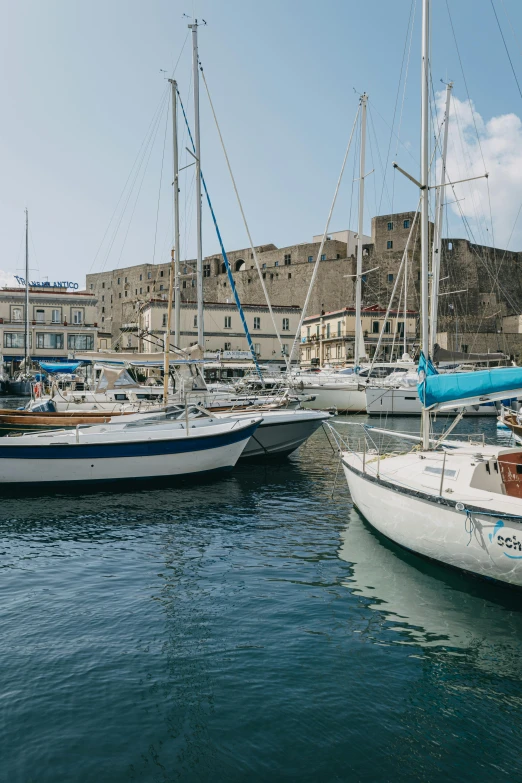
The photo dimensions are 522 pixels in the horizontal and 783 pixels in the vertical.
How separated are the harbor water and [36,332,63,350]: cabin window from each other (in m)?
54.1

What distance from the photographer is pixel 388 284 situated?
81.8 meters

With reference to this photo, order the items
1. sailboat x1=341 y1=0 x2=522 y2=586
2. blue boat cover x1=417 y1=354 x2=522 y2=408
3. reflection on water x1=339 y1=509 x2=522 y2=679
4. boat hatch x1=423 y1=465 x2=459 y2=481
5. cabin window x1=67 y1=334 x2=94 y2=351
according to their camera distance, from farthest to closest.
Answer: cabin window x1=67 y1=334 x2=94 y2=351 < blue boat cover x1=417 y1=354 x2=522 y2=408 < boat hatch x1=423 y1=465 x2=459 y2=481 < sailboat x1=341 y1=0 x2=522 y2=586 < reflection on water x1=339 y1=509 x2=522 y2=679

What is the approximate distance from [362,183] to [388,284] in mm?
47106

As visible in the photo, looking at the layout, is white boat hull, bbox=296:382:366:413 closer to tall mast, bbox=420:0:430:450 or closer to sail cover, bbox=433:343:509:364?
sail cover, bbox=433:343:509:364

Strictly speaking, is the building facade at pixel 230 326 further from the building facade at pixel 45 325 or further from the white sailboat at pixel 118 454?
the white sailboat at pixel 118 454

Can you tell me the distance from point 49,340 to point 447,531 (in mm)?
59629

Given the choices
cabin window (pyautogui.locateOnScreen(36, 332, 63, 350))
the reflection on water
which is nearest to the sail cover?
the reflection on water

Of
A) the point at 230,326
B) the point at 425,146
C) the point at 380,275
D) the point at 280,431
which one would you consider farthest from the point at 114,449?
the point at 380,275

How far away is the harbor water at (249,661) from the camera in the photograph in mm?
5184

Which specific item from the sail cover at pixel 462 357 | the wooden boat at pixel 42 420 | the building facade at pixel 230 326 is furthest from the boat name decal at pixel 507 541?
the building facade at pixel 230 326

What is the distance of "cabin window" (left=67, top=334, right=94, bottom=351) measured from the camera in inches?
2479

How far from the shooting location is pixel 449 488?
30.1 feet

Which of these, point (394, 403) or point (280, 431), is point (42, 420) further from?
point (394, 403)

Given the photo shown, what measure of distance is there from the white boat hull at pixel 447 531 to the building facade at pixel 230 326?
49.4 m
